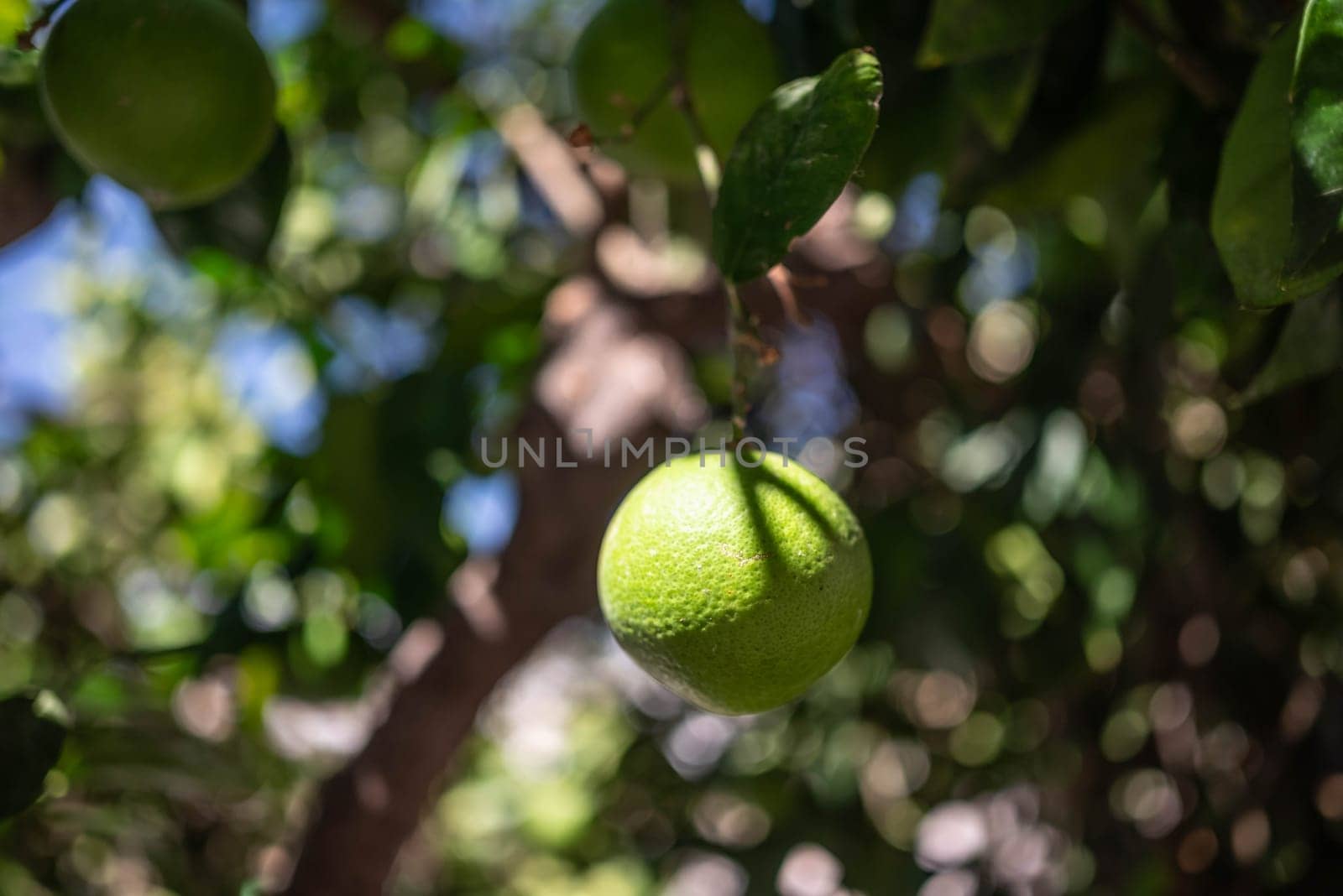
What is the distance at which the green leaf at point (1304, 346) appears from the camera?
0.70 metres

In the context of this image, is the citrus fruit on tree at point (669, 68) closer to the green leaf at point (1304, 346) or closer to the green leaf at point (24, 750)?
the green leaf at point (1304, 346)

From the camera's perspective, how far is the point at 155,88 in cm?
77

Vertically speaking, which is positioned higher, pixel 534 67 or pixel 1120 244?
pixel 1120 244

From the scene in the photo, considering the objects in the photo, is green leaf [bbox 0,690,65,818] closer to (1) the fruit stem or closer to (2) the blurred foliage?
(2) the blurred foliage

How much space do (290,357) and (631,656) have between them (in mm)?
2240

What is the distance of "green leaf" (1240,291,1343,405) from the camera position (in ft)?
2.28

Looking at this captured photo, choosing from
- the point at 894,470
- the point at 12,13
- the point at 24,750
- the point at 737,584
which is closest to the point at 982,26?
the point at 737,584

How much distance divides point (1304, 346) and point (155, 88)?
84 centimetres

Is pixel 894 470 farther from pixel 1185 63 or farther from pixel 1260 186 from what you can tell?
pixel 1260 186

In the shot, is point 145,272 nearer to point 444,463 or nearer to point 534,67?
point 534,67

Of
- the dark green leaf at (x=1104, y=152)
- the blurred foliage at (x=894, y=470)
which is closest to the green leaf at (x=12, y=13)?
the blurred foliage at (x=894, y=470)

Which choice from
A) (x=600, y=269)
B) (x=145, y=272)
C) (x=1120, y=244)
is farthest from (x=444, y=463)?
(x=145, y=272)

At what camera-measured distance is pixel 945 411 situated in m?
1.96

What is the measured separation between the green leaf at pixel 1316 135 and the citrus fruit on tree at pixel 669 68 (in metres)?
0.45
